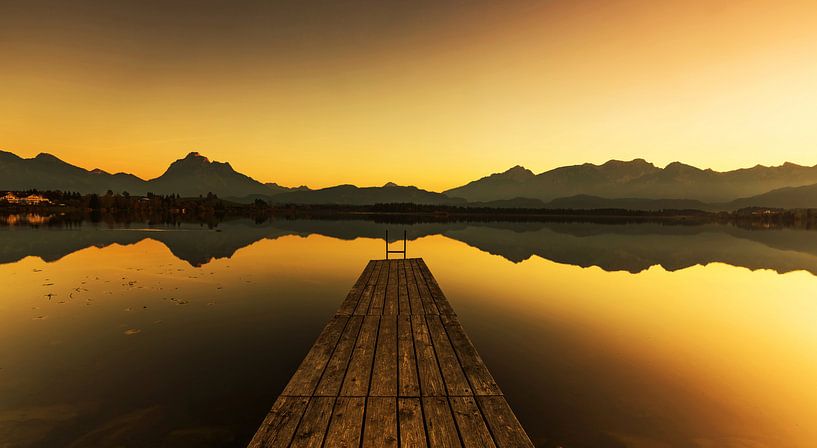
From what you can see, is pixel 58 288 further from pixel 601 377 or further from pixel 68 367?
pixel 601 377

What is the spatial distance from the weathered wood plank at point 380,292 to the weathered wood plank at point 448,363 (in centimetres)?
264

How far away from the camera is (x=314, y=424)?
6355mm

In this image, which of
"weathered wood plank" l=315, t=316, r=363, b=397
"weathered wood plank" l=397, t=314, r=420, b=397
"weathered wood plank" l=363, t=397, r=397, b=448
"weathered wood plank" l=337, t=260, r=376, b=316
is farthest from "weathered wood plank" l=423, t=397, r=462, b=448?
"weathered wood plank" l=337, t=260, r=376, b=316

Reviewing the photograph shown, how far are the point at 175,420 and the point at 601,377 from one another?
1219 centimetres

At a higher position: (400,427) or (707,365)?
(400,427)

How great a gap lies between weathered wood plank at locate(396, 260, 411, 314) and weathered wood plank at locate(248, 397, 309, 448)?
289 inches

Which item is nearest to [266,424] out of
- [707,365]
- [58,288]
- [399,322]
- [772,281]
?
[399,322]

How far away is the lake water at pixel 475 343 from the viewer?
29.1 ft

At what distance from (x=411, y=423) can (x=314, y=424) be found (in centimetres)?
168

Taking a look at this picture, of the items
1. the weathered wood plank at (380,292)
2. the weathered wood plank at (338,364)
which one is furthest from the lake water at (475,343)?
the weathered wood plank at (380,292)

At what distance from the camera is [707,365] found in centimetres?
1316

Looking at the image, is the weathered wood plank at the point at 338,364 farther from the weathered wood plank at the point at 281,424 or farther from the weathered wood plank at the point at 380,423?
the weathered wood plank at the point at 380,423

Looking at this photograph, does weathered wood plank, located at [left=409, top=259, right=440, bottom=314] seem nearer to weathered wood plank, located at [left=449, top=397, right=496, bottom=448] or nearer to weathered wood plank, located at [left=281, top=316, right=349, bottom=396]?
weathered wood plank, located at [left=281, top=316, right=349, bottom=396]

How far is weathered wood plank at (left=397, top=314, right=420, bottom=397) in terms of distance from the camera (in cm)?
771
